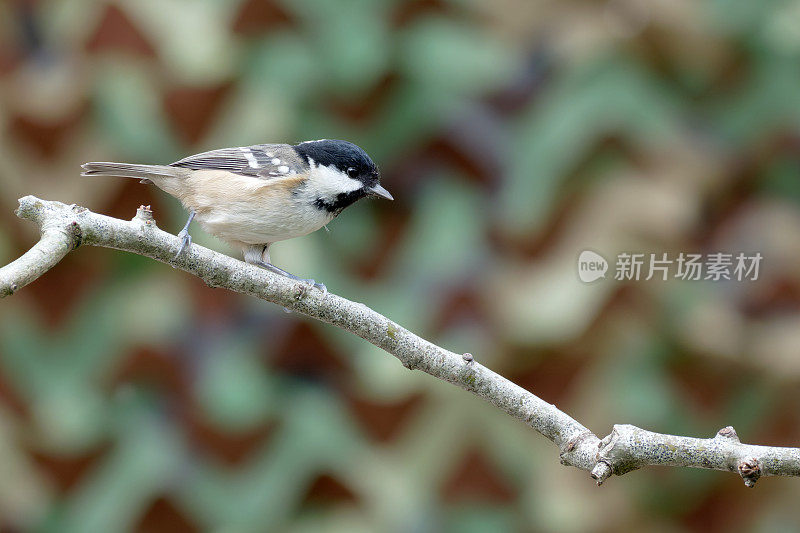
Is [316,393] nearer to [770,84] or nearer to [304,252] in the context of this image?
[304,252]

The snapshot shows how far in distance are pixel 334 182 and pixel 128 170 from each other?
0.32m

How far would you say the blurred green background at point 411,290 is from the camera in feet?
9.13

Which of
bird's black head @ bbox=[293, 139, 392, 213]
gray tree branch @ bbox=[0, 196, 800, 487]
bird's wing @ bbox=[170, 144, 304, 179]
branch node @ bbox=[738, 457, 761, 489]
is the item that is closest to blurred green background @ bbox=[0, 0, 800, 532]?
bird's wing @ bbox=[170, 144, 304, 179]

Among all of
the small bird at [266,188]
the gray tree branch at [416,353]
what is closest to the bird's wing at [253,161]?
the small bird at [266,188]

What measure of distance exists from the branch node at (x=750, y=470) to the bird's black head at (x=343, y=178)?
2.18 ft

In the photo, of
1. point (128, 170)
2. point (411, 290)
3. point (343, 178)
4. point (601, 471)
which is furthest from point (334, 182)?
point (411, 290)

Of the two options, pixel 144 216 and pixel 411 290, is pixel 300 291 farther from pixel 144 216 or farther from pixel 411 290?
pixel 411 290

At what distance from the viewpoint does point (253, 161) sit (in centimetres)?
149

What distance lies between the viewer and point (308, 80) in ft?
9.32

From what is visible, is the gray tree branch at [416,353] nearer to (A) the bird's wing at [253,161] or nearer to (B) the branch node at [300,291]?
(B) the branch node at [300,291]

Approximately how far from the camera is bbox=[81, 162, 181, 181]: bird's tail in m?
1.17

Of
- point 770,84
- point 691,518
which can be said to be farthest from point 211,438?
point 770,84

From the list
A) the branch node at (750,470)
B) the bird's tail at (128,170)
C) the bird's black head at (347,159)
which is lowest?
the branch node at (750,470)

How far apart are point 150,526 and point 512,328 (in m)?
1.45
